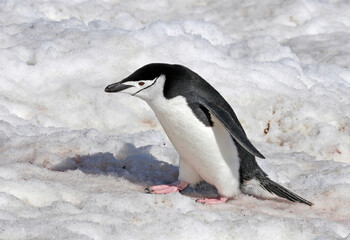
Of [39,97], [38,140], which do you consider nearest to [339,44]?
[39,97]

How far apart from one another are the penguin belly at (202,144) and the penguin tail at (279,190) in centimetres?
15

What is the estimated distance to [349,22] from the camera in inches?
282

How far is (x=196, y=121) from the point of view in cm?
300

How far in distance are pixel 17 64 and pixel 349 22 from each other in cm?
404

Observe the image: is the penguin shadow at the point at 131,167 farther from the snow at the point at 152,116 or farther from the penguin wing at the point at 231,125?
the penguin wing at the point at 231,125

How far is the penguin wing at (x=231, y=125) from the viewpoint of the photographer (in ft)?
9.38

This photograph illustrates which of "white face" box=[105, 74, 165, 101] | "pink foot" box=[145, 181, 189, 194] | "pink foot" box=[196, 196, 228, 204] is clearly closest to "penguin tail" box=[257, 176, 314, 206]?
"pink foot" box=[196, 196, 228, 204]

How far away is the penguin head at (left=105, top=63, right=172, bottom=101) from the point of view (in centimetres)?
301

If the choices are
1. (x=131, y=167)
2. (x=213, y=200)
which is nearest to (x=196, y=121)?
(x=213, y=200)

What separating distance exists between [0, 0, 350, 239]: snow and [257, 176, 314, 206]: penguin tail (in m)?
0.05

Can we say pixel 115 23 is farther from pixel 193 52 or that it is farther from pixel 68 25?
pixel 193 52

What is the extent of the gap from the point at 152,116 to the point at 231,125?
5.69ft

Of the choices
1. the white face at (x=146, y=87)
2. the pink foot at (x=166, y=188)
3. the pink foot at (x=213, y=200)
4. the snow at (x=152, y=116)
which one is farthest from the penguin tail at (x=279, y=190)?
the white face at (x=146, y=87)

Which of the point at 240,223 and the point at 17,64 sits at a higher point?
the point at 240,223
